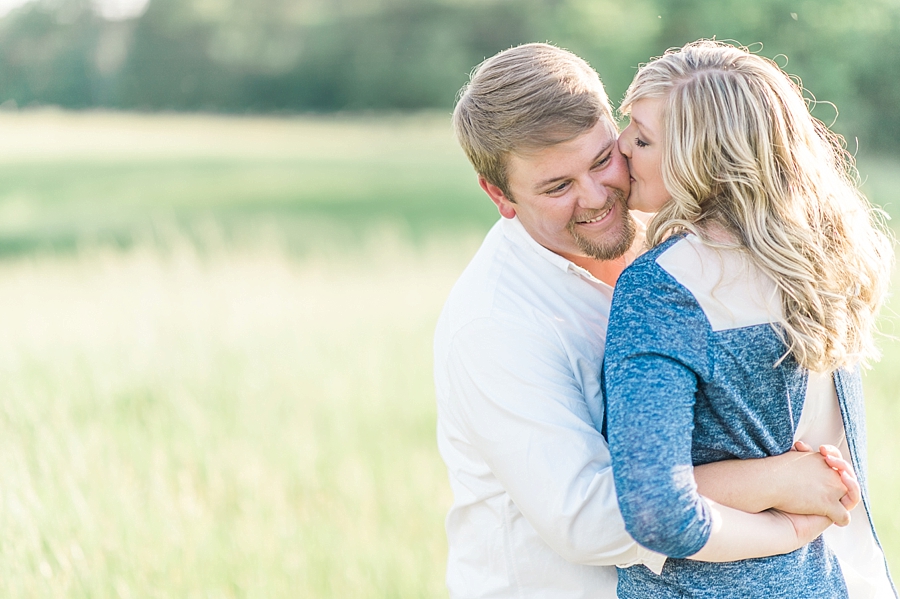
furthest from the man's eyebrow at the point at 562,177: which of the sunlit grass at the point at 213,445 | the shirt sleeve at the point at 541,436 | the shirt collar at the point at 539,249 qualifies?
the sunlit grass at the point at 213,445

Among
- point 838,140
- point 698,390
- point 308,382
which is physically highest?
point 838,140

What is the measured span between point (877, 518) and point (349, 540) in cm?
254

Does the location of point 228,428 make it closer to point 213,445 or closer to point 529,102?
point 213,445

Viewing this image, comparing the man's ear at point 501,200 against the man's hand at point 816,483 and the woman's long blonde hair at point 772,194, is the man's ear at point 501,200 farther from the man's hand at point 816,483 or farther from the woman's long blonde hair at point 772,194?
the man's hand at point 816,483

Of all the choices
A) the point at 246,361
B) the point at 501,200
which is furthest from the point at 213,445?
the point at 501,200

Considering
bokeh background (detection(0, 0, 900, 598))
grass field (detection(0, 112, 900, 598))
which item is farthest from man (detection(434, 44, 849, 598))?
grass field (detection(0, 112, 900, 598))

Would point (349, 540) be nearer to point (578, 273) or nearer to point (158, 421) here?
point (158, 421)

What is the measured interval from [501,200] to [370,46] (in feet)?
146

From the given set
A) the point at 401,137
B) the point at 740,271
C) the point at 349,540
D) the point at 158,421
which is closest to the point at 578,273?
the point at 740,271

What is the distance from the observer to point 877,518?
13.1 ft

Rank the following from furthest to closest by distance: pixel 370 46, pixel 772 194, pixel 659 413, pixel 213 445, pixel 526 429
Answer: pixel 370 46 → pixel 213 445 → pixel 526 429 → pixel 772 194 → pixel 659 413

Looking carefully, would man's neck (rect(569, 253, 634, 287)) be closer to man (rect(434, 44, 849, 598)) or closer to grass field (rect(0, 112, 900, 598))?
man (rect(434, 44, 849, 598))

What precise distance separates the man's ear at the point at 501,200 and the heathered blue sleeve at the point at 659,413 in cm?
75

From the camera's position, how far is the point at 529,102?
214 centimetres
